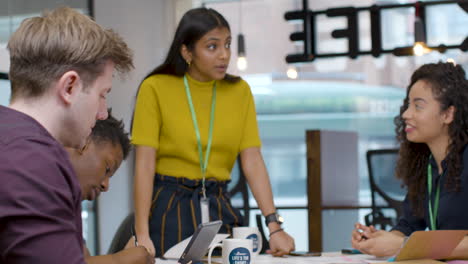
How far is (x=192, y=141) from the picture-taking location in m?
2.32

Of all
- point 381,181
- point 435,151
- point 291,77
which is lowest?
point 381,181

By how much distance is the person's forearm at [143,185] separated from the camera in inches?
88.0

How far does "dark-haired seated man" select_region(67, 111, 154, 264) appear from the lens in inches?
75.2

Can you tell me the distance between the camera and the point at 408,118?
238 cm

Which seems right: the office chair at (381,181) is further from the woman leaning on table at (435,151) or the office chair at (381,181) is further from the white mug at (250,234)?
the white mug at (250,234)

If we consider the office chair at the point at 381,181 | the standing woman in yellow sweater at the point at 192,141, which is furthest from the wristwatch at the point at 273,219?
the office chair at the point at 381,181

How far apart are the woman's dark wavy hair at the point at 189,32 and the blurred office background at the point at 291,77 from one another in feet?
10.5

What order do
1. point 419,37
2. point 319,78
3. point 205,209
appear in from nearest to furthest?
point 205,209, point 419,37, point 319,78

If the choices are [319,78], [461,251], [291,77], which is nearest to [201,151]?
[461,251]

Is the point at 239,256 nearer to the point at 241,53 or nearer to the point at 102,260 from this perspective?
the point at 102,260

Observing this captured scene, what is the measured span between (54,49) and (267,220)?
1.52m

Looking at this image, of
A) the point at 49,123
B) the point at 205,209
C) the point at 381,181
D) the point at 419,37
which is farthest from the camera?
the point at 381,181

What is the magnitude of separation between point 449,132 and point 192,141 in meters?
0.92

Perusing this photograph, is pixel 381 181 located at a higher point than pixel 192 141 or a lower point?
lower
